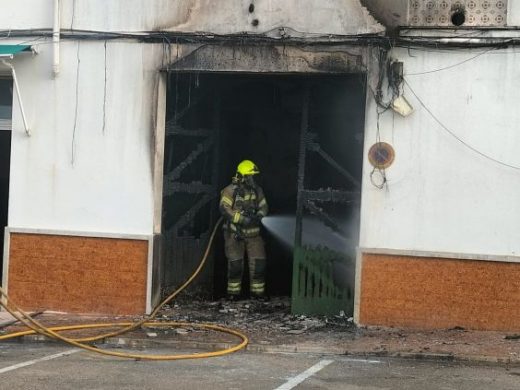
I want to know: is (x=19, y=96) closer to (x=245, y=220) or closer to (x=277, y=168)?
(x=245, y=220)

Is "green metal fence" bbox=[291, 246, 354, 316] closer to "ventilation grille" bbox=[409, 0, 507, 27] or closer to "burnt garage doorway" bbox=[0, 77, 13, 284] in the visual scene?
"ventilation grille" bbox=[409, 0, 507, 27]

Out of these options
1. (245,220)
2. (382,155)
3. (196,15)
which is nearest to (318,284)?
(245,220)

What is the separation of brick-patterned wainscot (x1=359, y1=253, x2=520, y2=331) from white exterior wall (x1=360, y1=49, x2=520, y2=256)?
19 cm

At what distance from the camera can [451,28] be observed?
9.45 meters

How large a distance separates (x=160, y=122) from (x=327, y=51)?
2.29 meters

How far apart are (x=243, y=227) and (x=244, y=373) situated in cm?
403

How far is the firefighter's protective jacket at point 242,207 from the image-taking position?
1102 centimetres

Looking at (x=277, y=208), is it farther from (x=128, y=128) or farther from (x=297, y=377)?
(x=297, y=377)

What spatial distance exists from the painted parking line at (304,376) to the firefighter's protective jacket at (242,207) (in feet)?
11.2

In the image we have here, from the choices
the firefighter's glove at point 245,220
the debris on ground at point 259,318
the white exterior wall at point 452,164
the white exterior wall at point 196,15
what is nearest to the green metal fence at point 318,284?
the debris on ground at point 259,318

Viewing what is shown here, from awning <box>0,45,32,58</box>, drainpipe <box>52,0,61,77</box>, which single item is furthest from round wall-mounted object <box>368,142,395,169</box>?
awning <box>0,45,32,58</box>

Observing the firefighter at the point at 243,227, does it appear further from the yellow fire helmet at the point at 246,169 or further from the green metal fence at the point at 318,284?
the green metal fence at the point at 318,284

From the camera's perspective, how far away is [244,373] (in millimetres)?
7332

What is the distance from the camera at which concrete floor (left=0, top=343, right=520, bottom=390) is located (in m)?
6.80
